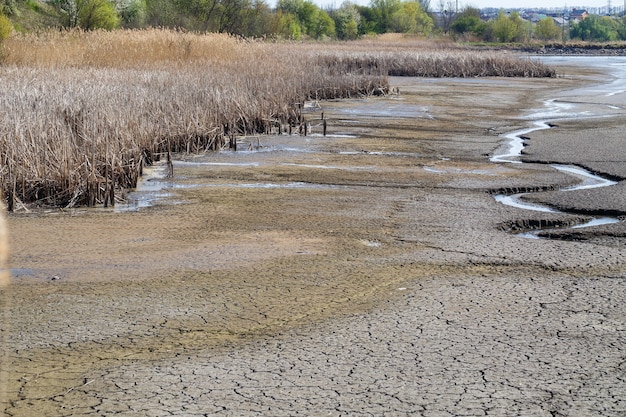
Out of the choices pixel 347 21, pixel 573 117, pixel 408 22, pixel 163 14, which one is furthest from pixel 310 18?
pixel 573 117

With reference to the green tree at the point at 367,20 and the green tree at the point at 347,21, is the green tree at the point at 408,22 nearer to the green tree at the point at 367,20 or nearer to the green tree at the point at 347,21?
the green tree at the point at 367,20

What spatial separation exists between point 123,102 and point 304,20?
97493 mm

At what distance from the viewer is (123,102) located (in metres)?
14.5

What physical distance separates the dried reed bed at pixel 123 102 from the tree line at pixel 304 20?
3778 mm

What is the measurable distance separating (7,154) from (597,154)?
8108 mm

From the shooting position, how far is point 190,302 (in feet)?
19.7

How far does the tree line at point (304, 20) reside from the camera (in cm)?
4502

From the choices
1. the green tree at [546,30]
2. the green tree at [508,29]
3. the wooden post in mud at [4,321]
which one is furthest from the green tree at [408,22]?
the wooden post in mud at [4,321]

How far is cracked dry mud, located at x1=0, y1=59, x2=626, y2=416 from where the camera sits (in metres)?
4.44

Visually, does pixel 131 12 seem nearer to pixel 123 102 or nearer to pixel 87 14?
pixel 87 14

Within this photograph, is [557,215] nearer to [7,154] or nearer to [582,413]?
[582,413]

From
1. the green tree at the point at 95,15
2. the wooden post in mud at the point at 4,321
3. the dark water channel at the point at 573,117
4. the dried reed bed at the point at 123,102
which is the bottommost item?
the dark water channel at the point at 573,117

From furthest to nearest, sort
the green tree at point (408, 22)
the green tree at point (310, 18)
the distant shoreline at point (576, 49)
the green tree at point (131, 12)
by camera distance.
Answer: the green tree at point (408, 22), the green tree at point (310, 18), the distant shoreline at point (576, 49), the green tree at point (131, 12)

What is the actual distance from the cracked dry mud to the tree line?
18.0 metres
